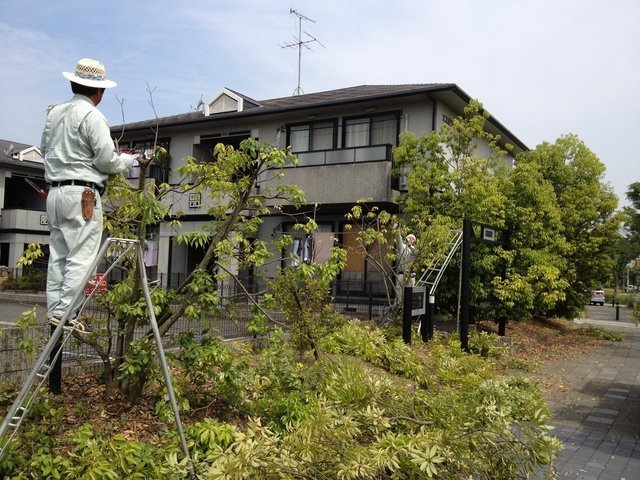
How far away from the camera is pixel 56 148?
365cm

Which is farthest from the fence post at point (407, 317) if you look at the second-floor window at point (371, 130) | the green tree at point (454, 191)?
the second-floor window at point (371, 130)

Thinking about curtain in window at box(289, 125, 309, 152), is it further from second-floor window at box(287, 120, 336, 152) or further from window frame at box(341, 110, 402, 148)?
window frame at box(341, 110, 402, 148)

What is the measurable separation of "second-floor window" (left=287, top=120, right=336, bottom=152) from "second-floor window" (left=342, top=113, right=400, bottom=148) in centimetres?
56

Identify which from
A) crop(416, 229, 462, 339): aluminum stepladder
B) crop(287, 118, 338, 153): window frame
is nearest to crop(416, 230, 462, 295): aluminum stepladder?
crop(416, 229, 462, 339): aluminum stepladder

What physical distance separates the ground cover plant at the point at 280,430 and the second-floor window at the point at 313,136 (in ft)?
43.9

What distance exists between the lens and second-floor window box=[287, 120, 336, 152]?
1881 centimetres

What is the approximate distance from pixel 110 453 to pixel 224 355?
1.27 metres

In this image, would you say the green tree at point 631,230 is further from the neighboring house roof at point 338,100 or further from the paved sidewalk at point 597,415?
the neighboring house roof at point 338,100

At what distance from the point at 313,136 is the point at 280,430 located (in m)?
15.2

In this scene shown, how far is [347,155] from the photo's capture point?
1797 centimetres

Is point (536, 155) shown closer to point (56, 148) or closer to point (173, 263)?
point (173, 263)

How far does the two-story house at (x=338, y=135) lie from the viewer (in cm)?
1686

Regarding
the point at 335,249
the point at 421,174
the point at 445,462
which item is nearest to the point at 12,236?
the point at 421,174

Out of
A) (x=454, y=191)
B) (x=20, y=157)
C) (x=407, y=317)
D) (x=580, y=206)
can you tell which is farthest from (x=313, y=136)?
(x=20, y=157)
